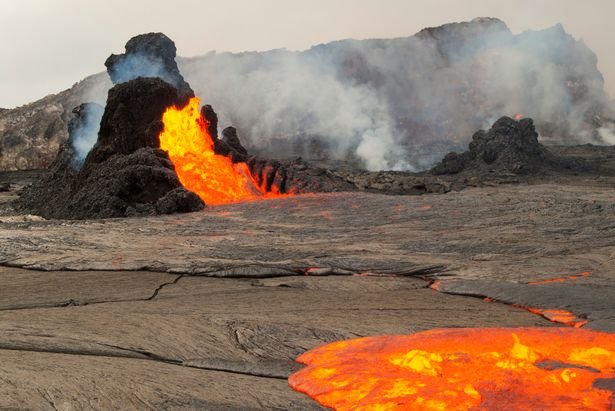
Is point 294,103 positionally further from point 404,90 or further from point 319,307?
point 319,307

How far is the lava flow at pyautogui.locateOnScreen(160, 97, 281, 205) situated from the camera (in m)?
23.6

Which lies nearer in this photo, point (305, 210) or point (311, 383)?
point (311, 383)

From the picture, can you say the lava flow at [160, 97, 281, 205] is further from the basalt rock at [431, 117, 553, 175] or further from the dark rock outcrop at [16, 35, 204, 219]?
the basalt rock at [431, 117, 553, 175]

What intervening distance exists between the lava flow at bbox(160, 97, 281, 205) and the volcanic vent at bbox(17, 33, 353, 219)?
0.04 meters

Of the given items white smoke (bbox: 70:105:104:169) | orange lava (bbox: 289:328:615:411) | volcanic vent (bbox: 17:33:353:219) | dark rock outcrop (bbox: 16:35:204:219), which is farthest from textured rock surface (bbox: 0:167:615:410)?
white smoke (bbox: 70:105:104:169)

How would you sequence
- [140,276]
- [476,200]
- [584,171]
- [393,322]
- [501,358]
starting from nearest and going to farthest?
[501,358] → [393,322] → [140,276] → [476,200] → [584,171]

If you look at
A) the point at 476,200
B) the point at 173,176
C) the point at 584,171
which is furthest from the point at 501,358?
the point at 584,171

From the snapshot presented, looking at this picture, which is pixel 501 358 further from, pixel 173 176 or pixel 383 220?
pixel 173 176

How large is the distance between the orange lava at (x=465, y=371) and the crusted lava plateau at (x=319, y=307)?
20mm

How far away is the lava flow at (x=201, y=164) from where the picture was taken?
2362 centimetres

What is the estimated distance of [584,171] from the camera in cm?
3809

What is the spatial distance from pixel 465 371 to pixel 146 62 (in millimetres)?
31262

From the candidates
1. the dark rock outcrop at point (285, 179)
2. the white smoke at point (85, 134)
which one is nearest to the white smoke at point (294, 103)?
the white smoke at point (85, 134)

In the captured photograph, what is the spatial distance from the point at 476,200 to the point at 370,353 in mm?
11723
